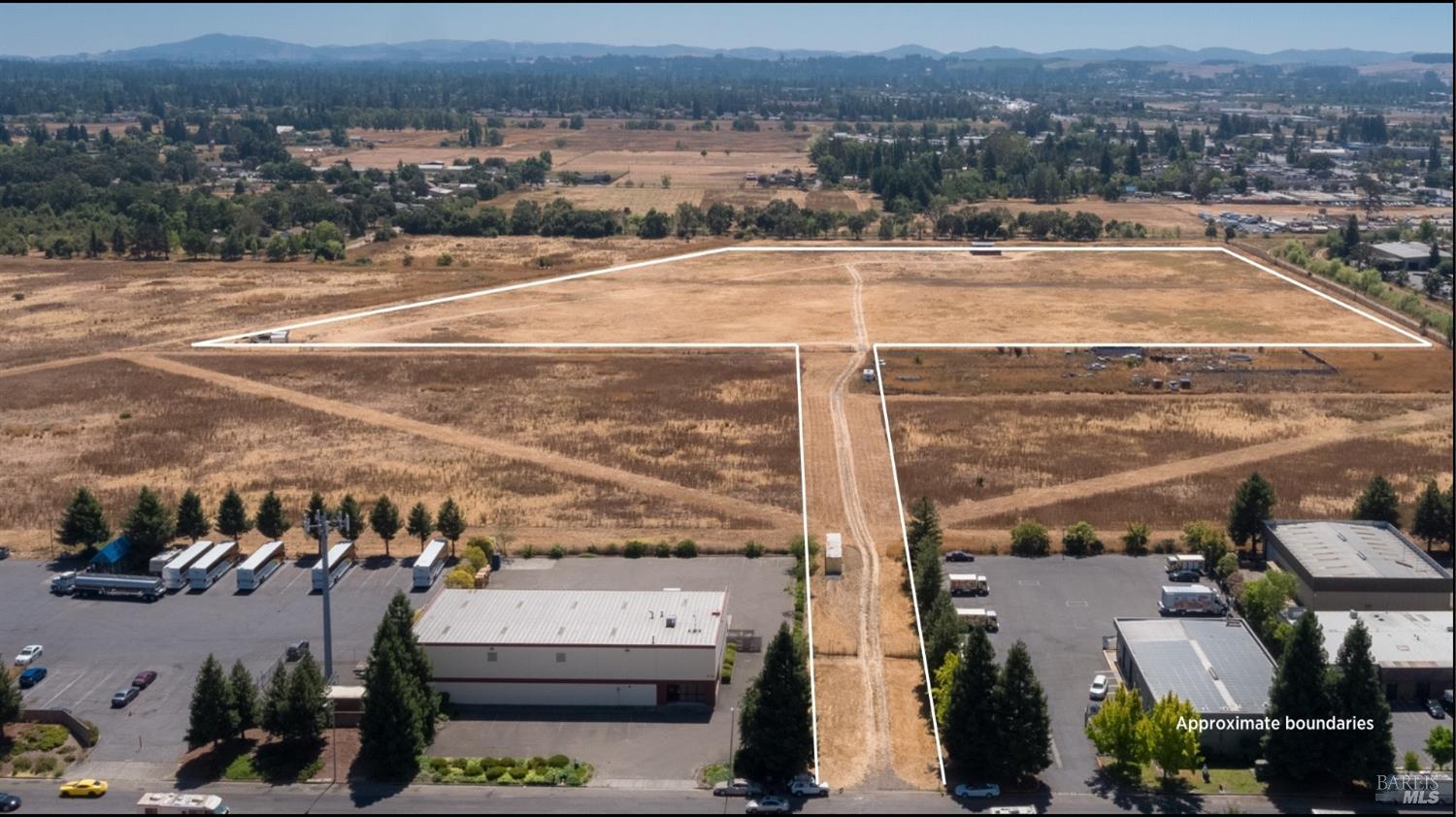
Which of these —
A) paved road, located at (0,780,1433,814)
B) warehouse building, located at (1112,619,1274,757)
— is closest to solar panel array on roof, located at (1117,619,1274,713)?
warehouse building, located at (1112,619,1274,757)

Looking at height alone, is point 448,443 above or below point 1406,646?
below

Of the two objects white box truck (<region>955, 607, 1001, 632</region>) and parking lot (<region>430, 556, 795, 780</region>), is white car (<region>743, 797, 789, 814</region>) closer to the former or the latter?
parking lot (<region>430, 556, 795, 780</region>)

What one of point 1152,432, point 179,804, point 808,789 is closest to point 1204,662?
point 808,789

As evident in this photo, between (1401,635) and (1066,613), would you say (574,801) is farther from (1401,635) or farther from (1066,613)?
(1401,635)

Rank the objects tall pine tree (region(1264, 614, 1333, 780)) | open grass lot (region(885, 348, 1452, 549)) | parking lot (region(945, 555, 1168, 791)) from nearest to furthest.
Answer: tall pine tree (region(1264, 614, 1333, 780))
parking lot (region(945, 555, 1168, 791))
open grass lot (region(885, 348, 1452, 549))

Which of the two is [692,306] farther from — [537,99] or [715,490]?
[537,99]

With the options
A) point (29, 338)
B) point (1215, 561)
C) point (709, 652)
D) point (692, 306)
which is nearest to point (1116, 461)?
point (1215, 561)
